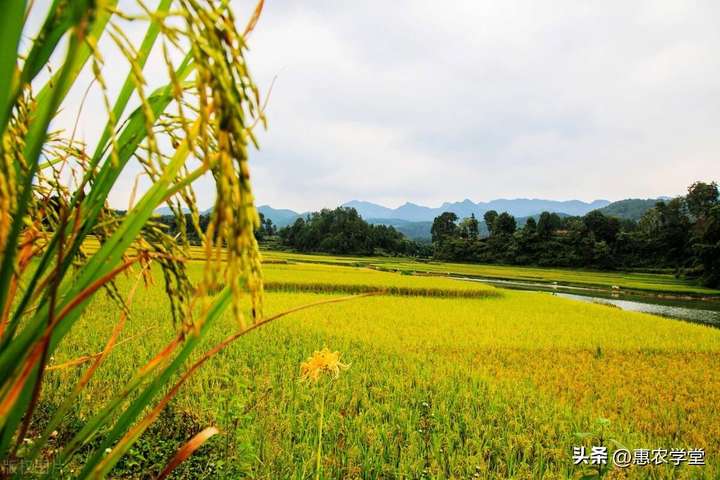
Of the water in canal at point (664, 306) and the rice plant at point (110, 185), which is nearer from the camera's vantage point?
the rice plant at point (110, 185)

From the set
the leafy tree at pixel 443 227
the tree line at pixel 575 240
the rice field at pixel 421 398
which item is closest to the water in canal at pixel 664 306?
the rice field at pixel 421 398

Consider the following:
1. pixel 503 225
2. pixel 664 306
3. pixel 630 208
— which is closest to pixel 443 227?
pixel 503 225

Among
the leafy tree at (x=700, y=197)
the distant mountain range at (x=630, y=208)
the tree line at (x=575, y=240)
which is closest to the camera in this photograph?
the tree line at (x=575, y=240)

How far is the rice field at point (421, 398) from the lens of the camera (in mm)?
3174

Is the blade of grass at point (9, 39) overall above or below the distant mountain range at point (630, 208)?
below

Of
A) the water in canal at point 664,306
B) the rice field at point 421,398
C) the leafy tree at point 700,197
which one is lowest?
the water in canal at point 664,306

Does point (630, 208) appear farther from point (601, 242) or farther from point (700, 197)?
point (601, 242)

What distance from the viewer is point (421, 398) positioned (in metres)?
4.70

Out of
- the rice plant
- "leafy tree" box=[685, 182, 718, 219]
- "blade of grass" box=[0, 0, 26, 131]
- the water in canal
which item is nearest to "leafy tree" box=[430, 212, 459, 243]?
"leafy tree" box=[685, 182, 718, 219]

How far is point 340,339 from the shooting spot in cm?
766

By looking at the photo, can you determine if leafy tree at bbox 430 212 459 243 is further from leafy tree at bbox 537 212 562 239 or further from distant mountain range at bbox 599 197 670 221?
distant mountain range at bbox 599 197 670 221

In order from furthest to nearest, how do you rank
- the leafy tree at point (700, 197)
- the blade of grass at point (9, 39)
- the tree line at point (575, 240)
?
the leafy tree at point (700, 197) < the tree line at point (575, 240) < the blade of grass at point (9, 39)

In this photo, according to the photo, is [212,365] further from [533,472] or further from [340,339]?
[533,472]

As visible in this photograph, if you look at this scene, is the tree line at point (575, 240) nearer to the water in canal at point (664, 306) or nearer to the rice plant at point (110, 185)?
the water in canal at point (664, 306)
